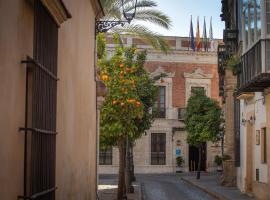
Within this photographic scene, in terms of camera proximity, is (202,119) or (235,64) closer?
(235,64)

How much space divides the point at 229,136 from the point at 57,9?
78.1 ft

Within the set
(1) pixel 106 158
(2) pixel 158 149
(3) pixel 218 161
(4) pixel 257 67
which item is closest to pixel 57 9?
(4) pixel 257 67

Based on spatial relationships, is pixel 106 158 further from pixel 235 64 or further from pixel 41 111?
pixel 41 111

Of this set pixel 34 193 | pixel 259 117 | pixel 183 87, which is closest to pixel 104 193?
pixel 259 117

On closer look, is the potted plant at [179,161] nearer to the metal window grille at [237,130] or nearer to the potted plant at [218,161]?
the potted plant at [218,161]

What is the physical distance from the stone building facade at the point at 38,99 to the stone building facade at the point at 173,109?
1498 inches

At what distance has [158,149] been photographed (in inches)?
1918

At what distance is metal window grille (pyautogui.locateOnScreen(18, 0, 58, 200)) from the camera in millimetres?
6055

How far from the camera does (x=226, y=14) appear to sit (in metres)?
30.4

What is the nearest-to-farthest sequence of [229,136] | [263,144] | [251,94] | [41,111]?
1. [41,111]
2. [263,144]
3. [251,94]
4. [229,136]

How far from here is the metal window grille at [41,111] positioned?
6.05m

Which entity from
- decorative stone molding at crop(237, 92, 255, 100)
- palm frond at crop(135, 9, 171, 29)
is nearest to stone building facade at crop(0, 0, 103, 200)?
palm frond at crop(135, 9, 171, 29)

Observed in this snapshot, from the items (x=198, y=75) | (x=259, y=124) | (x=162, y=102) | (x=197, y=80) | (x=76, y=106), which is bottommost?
(x=76, y=106)

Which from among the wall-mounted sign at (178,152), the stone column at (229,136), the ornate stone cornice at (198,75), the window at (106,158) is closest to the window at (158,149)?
the wall-mounted sign at (178,152)
